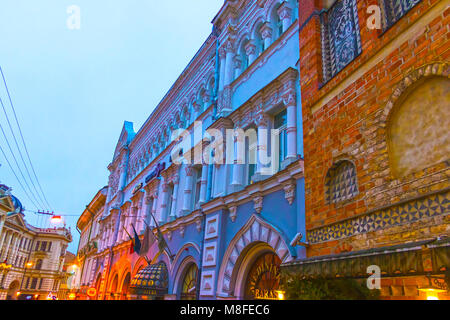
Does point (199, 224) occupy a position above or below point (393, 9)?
below

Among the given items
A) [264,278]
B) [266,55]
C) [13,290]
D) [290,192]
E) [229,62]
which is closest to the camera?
[290,192]

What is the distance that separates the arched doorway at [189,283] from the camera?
1218 cm

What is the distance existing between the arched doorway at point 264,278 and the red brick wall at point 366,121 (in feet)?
8.34

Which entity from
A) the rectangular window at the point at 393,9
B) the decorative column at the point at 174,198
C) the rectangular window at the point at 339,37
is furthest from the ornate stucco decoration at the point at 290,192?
the decorative column at the point at 174,198

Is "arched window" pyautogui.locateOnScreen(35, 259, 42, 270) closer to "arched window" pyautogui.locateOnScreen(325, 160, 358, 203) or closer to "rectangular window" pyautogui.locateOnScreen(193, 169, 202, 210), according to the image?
"rectangular window" pyautogui.locateOnScreen(193, 169, 202, 210)

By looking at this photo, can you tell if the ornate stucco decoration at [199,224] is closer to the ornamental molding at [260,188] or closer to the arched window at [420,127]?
the ornamental molding at [260,188]

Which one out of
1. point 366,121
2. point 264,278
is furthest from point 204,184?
point 366,121

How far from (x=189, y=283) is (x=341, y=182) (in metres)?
8.46

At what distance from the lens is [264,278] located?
9.08m

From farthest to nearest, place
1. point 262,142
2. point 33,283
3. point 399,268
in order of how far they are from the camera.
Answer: point 33,283 → point 262,142 → point 399,268

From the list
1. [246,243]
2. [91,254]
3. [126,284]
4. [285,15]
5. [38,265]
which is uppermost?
[285,15]

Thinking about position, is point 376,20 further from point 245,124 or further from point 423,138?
point 245,124

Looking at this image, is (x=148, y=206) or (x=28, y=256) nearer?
(x=148, y=206)

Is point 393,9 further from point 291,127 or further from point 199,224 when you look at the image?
point 199,224
